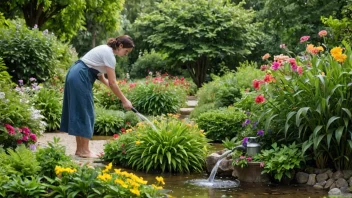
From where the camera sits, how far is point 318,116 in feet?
22.7

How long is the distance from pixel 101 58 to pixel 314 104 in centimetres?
272

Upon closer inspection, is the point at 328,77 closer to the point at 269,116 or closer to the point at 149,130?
the point at 269,116

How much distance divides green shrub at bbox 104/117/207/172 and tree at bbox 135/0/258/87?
15435mm

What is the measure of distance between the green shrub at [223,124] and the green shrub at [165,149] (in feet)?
8.83

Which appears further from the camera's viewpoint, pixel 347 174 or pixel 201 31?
pixel 201 31

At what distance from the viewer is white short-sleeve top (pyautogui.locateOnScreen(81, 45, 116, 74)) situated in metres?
7.54

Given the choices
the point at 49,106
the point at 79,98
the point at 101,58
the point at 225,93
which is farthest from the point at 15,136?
the point at 225,93

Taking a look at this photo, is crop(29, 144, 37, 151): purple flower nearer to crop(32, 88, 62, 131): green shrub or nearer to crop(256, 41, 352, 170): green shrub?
crop(256, 41, 352, 170): green shrub

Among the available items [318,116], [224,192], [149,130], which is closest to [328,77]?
[318,116]

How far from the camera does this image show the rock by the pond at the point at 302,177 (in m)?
7.17

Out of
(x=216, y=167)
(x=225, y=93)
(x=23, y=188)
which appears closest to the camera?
(x=23, y=188)

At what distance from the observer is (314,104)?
6957 millimetres

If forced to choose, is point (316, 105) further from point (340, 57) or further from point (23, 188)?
point (23, 188)

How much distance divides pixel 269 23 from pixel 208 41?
2584 millimetres
